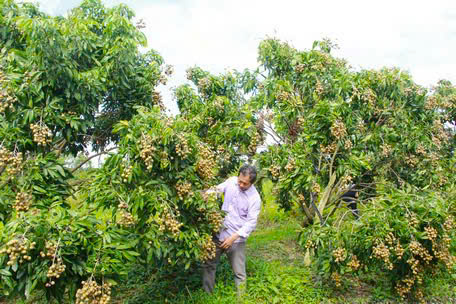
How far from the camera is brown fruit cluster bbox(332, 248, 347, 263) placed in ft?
12.3

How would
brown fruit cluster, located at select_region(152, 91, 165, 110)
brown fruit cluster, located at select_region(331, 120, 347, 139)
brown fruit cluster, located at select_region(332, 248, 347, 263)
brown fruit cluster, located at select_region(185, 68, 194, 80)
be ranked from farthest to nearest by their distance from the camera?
1. brown fruit cluster, located at select_region(185, 68, 194, 80)
2. brown fruit cluster, located at select_region(152, 91, 165, 110)
3. brown fruit cluster, located at select_region(331, 120, 347, 139)
4. brown fruit cluster, located at select_region(332, 248, 347, 263)

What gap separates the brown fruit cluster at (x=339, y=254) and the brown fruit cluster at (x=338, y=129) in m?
1.13

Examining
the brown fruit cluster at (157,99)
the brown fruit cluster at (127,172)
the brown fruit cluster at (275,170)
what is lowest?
the brown fruit cluster at (127,172)

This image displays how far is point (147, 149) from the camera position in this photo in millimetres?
2895

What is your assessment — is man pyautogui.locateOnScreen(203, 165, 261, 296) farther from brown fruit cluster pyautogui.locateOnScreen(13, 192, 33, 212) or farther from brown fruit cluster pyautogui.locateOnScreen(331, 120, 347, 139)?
brown fruit cluster pyautogui.locateOnScreen(13, 192, 33, 212)

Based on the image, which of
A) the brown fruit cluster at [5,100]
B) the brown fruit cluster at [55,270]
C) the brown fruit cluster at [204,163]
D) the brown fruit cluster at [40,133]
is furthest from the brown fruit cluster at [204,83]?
the brown fruit cluster at [55,270]

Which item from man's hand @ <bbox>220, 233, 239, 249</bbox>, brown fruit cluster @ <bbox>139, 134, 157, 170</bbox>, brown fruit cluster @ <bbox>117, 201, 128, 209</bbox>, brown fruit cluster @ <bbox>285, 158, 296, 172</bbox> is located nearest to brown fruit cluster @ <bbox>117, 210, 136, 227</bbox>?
brown fruit cluster @ <bbox>117, 201, 128, 209</bbox>

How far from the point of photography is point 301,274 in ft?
15.7

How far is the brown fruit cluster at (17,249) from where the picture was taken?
229 cm

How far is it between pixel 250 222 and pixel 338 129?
1315 mm

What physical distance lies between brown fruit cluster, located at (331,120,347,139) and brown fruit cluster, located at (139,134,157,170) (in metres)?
1.94

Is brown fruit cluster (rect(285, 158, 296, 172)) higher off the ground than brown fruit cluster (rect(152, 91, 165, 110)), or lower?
lower

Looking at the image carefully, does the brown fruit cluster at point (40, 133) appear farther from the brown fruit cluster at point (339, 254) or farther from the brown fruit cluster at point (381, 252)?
the brown fruit cluster at point (381, 252)

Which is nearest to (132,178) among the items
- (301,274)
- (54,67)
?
(54,67)
